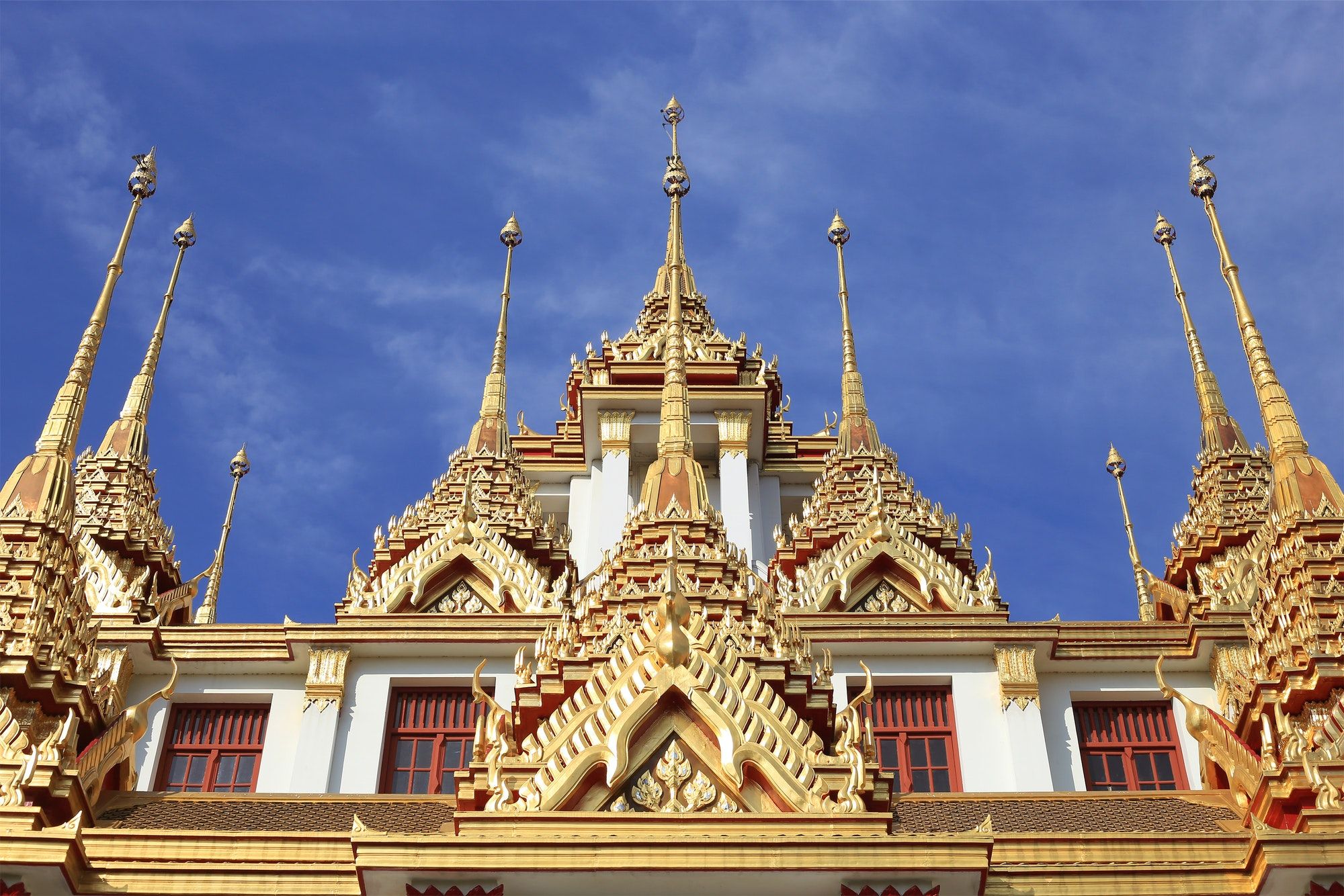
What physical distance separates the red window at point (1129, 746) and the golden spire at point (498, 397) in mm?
11953

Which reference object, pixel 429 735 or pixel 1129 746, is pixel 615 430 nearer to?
pixel 429 735

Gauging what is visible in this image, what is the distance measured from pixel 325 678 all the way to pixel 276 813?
16.5ft

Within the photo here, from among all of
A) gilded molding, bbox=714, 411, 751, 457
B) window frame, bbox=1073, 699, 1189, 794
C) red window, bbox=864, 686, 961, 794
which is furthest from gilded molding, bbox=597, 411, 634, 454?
window frame, bbox=1073, 699, 1189, 794

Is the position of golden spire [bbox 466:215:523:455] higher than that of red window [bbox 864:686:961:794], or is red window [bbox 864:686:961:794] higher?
golden spire [bbox 466:215:523:455]

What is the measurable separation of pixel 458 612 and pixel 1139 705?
384 inches

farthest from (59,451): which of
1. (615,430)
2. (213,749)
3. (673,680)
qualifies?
(615,430)

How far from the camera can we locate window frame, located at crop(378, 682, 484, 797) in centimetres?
2370

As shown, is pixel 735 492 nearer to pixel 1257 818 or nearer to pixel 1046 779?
pixel 1046 779

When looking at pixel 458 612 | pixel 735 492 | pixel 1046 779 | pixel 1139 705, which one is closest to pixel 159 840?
pixel 458 612

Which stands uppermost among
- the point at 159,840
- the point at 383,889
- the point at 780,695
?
the point at 780,695

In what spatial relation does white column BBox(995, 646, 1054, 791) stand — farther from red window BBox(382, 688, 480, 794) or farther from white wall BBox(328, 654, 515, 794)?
red window BBox(382, 688, 480, 794)

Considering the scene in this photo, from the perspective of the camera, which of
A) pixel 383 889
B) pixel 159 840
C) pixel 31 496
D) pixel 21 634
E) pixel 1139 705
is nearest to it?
pixel 383 889

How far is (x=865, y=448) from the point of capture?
Answer: 105 ft

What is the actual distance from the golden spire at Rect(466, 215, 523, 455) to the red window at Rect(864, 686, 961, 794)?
399 inches
